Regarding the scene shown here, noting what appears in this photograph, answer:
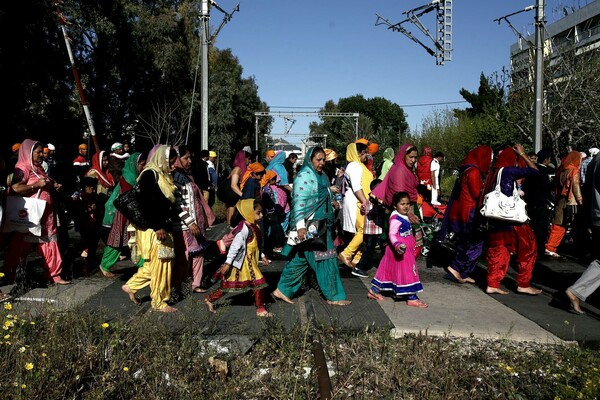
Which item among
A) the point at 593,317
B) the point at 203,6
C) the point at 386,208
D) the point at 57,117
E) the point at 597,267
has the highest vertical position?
the point at 203,6

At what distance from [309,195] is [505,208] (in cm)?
248

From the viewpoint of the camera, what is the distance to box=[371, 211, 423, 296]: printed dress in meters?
7.14

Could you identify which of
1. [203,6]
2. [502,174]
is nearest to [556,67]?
[203,6]

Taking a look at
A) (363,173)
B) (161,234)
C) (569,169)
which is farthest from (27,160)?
(569,169)

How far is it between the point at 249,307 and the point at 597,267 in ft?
12.5

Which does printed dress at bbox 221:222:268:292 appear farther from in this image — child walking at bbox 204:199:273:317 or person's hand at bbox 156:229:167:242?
person's hand at bbox 156:229:167:242

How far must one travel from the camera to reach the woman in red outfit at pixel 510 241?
7750 mm

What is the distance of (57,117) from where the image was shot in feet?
80.8

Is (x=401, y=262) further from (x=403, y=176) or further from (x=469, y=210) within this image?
(x=469, y=210)

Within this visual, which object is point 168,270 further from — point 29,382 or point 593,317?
point 593,317

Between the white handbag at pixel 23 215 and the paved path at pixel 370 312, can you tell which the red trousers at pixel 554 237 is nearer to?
the paved path at pixel 370 312

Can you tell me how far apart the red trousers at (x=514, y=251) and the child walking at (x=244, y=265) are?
307 centimetres

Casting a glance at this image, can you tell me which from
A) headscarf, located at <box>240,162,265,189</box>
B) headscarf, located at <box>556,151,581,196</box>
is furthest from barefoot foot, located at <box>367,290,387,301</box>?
headscarf, located at <box>556,151,581,196</box>

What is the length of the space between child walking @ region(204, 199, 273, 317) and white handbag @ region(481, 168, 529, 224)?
2.93 metres
